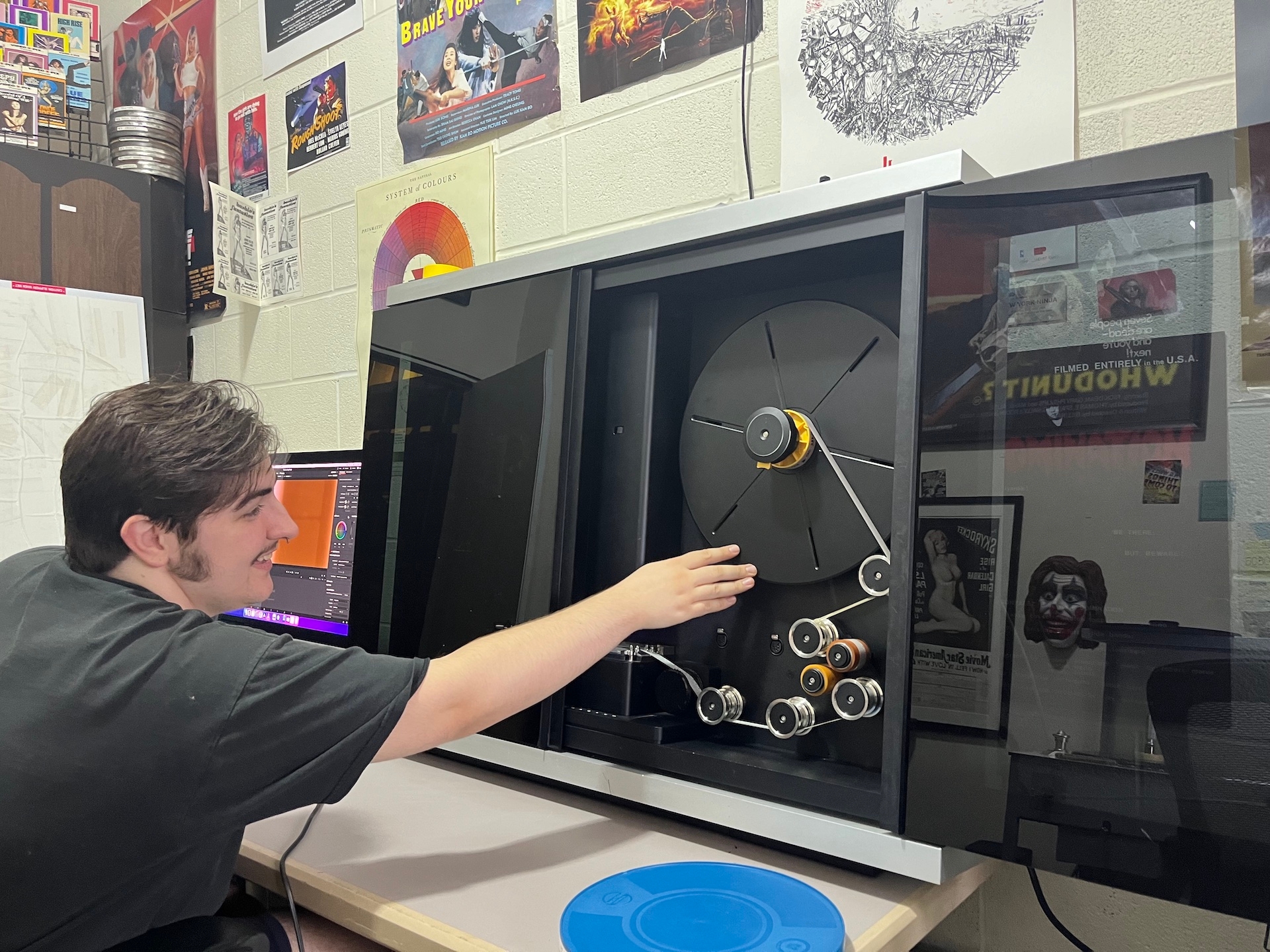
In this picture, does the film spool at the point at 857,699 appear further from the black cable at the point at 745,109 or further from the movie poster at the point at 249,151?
the movie poster at the point at 249,151

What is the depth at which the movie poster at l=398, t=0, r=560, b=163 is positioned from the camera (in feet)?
5.21

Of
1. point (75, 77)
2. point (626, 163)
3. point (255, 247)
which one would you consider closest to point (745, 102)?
point (626, 163)

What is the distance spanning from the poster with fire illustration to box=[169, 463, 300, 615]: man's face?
87cm

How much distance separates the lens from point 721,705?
0.97m

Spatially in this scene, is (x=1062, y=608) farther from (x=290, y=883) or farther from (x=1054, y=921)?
(x=290, y=883)

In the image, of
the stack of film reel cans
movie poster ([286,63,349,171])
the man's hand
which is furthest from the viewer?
the stack of film reel cans

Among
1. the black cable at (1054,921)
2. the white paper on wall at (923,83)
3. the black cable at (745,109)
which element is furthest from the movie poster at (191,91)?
the black cable at (1054,921)

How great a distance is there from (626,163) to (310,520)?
854mm

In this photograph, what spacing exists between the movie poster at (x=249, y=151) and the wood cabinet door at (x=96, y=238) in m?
0.26

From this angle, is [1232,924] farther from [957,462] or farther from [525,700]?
[525,700]

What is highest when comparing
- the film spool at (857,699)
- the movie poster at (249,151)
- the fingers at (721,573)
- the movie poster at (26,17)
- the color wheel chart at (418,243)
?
the movie poster at (26,17)

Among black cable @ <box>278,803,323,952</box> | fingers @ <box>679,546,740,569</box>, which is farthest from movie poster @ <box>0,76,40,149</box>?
fingers @ <box>679,546,740,569</box>

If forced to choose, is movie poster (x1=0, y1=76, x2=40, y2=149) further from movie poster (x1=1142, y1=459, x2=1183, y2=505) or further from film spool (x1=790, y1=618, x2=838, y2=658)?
movie poster (x1=1142, y1=459, x2=1183, y2=505)

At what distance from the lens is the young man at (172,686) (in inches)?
29.4
